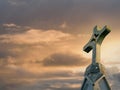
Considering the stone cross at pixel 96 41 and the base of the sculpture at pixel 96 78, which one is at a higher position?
the stone cross at pixel 96 41

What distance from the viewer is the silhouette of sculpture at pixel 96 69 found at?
5262cm

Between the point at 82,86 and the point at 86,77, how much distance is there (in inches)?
49.7

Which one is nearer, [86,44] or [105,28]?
[105,28]

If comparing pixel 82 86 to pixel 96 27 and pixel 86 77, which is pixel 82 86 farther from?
pixel 96 27

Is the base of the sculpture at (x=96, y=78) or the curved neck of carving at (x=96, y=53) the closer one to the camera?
the base of the sculpture at (x=96, y=78)

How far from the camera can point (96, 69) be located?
5303 centimetres

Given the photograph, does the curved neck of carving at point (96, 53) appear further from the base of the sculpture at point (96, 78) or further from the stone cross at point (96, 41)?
the base of the sculpture at point (96, 78)

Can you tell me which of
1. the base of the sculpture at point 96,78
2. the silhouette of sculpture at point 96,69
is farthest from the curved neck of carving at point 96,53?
the base of the sculpture at point 96,78

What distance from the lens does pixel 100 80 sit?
5262cm

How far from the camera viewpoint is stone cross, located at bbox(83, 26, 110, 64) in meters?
54.1

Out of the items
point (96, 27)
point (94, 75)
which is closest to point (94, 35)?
→ point (96, 27)

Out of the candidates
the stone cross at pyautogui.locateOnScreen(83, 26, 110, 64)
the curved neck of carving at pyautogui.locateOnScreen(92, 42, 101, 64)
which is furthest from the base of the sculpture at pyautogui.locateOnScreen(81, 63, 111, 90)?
the stone cross at pyautogui.locateOnScreen(83, 26, 110, 64)

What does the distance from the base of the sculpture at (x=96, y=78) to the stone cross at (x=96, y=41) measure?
1053 millimetres

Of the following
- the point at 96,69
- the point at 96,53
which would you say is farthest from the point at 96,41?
the point at 96,69
